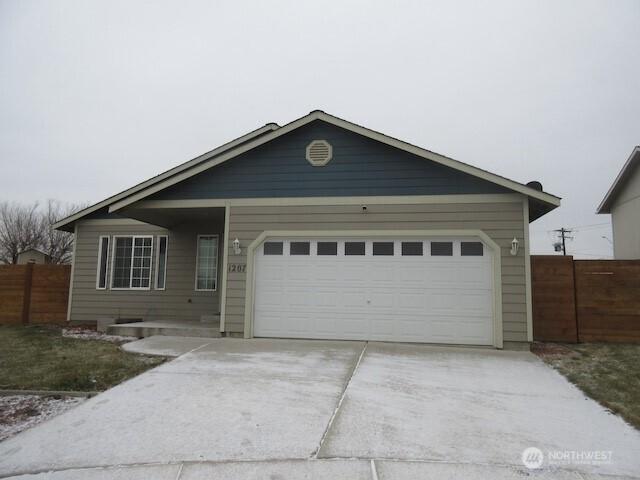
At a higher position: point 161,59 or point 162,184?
point 161,59

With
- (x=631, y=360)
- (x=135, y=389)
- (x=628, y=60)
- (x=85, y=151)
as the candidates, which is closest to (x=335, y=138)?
(x=135, y=389)

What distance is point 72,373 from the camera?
254 inches

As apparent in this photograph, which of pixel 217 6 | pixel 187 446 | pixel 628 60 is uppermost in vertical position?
pixel 217 6

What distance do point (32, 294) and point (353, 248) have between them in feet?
33.3

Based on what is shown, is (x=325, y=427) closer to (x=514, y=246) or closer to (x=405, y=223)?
(x=405, y=223)

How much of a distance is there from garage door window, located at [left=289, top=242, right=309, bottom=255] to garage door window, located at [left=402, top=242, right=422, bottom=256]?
2.14m

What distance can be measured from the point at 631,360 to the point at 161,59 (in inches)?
540

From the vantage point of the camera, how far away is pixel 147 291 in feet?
41.4

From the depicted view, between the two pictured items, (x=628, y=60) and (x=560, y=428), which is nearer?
(x=560, y=428)

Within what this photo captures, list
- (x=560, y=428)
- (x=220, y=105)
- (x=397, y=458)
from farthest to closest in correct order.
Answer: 1. (x=220, y=105)
2. (x=560, y=428)
3. (x=397, y=458)

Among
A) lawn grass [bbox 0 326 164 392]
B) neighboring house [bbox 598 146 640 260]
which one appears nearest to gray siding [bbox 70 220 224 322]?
lawn grass [bbox 0 326 164 392]

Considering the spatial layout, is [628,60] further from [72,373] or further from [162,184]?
[72,373]

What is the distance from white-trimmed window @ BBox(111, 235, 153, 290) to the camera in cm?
1276

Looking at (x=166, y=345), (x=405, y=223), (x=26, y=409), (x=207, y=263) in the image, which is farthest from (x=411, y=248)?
(x=26, y=409)
